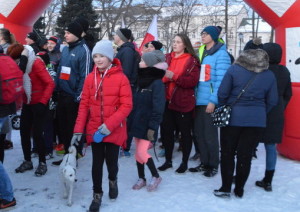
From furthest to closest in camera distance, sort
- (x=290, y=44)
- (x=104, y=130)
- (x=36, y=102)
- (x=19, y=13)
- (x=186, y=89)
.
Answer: (x=19, y=13) < (x=290, y=44) < (x=186, y=89) < (x=36, y=102) < (x=104, y=130)

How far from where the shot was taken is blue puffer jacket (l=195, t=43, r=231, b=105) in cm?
432

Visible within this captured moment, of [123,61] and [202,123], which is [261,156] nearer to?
[202,123]

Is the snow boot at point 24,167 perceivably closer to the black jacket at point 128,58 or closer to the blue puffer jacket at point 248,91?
the black jacket at point 128,58

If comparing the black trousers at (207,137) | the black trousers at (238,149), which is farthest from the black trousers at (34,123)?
the black trousers at (238,149)

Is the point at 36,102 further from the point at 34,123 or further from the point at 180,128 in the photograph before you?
the point at 180,128

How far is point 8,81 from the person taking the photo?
131 inches

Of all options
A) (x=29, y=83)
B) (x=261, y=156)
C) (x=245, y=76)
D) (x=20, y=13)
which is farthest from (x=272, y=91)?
(x=20, y=13)

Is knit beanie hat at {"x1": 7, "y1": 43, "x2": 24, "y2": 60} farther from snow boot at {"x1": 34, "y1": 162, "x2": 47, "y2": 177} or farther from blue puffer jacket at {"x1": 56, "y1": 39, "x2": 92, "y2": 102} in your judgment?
snow boot at {"x1": 34, "y1": 162, "x2": 47, "y2": 177}

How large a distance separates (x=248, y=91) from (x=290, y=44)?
1.92 meters

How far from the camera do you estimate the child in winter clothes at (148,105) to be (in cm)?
382

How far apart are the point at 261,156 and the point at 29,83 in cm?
370

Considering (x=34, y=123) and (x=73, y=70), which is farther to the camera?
(x=73, y=70)

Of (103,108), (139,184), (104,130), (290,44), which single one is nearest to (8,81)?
(103,108)

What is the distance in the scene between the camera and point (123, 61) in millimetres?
5133
